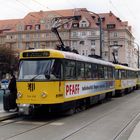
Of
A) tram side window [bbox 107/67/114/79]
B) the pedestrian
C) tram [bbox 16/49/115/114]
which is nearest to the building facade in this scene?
tram side window [bbox 107/67/114/79]

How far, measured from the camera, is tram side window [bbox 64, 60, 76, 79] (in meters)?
18.2

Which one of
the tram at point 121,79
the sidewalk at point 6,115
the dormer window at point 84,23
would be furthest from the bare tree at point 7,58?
the sidewalk at point 6,115

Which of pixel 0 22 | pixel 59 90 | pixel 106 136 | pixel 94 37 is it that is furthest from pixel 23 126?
pixel 0 22

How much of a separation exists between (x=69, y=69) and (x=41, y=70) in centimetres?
192

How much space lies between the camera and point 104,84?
89.9 ft

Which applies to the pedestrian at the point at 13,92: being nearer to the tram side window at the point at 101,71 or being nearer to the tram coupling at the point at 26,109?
the tram coupling at the point at 26,109

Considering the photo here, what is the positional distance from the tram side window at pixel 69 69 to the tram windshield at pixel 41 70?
2.61 ft

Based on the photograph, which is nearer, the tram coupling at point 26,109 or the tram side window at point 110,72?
the tram coupling at point 26,109

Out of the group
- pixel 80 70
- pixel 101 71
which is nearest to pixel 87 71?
pixel 80 70

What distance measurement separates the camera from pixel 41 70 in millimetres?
17234

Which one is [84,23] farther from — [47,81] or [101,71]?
[47,81]

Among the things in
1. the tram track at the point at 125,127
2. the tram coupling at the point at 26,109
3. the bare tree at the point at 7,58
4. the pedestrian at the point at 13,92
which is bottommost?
the tram track at the point at 125,127

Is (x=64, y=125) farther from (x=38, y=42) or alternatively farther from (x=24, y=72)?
(x=38, y=42)

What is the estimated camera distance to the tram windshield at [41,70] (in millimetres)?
17172
